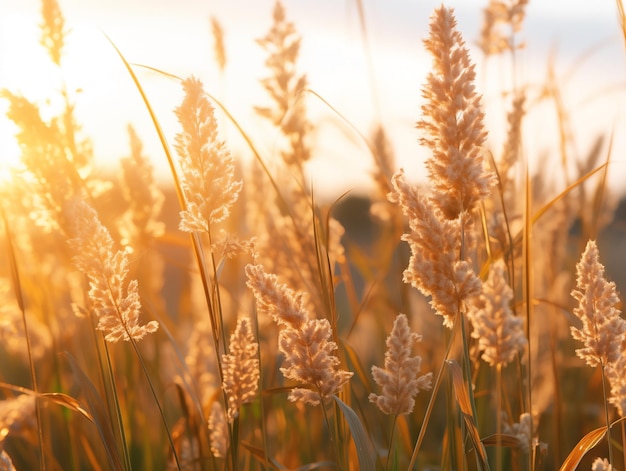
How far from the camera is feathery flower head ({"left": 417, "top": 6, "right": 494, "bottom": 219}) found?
140cm

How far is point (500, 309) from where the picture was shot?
137 centimetres

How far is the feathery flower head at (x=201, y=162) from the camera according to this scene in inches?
57.2

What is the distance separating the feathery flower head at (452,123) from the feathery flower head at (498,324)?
16cm

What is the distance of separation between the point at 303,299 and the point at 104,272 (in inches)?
17.1

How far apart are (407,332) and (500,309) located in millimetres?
→ 210

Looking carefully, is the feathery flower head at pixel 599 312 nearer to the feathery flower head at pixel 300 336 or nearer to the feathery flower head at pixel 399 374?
the feathery flower head at pixel 399 374

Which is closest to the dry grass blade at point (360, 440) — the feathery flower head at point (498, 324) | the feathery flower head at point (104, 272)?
the feathery flower head at point (498, 324)

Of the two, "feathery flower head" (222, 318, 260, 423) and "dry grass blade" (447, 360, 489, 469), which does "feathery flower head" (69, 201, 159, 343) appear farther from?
"dry grass blade" (447, 360, 489, 469)

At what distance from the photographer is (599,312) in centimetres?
148

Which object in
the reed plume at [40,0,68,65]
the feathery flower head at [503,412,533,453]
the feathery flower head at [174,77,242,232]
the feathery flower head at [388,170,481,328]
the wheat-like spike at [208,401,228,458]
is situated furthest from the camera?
the reed plume at [40,0,68,65]

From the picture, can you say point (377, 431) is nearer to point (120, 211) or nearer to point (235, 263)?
point (235, 263)

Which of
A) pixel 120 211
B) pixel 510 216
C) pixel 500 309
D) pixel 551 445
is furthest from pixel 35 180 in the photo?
pixel 551 445

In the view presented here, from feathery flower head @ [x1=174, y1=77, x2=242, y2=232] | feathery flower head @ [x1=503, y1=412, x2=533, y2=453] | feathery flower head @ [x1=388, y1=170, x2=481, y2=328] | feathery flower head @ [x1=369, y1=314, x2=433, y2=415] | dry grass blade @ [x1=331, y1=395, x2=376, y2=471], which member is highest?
feathery flower head @ [x1=174, y1=77, x2=242, y2=232]

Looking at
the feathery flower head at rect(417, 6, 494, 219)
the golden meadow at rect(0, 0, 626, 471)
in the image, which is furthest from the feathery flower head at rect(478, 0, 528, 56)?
the feathery flower head at rect(417, 6, 494, 219)
